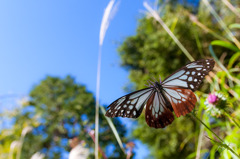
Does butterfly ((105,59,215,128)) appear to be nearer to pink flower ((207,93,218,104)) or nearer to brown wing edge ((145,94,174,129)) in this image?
brown wing edge ((145,94,174,129))

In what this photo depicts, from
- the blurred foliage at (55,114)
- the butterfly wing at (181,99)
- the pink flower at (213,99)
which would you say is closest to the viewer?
the butterfly wing at (181,99)

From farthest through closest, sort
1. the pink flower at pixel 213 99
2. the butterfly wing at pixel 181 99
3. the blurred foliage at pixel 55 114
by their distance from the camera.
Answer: the blurred foliage at pixel 55 114
the pink flower at pixel 213 99
the butterfly wing at pixel 181 99

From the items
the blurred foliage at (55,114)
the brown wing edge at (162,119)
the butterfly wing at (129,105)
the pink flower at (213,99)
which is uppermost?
the blurred foliage at (55,114)

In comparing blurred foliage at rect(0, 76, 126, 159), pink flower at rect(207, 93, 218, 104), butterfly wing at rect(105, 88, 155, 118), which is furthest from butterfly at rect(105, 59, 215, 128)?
blurred foliage at rect(0, 76, 126, 159)

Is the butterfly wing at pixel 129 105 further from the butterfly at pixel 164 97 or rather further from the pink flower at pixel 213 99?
the pink flower at pixel 213 99

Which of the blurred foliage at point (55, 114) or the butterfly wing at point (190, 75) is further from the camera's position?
the blurred foliage at point (55, 114)

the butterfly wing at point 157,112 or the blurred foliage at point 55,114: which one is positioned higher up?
the blurred foliage at point 55,114

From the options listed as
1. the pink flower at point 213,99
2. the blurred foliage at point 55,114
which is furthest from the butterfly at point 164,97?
the blurred foliage at point 55,114

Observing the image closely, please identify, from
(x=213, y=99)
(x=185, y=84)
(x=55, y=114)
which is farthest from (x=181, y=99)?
(x=55, y=114)

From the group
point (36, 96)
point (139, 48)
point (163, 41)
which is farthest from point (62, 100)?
point (163, 41)

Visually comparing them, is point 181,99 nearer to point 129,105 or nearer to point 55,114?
point 129,105
